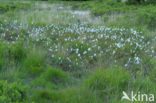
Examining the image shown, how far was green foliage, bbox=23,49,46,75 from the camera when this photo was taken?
14.5 ft

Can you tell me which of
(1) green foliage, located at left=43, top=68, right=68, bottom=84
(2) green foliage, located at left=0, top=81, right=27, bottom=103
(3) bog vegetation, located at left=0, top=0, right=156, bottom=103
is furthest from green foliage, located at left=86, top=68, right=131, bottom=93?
(2) green foliage, located at left=0, top=81, right=27, bottom=103

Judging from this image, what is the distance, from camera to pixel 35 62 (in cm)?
460

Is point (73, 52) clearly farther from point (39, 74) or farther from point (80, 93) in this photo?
point (80, 93)

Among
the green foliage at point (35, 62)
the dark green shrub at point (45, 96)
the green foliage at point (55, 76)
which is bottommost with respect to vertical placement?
the dark green shrub at point (45, 96)

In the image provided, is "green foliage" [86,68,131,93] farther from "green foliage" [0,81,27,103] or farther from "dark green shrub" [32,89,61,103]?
"green foliage" [0,81,27,103]

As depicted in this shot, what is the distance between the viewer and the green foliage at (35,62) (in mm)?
4426

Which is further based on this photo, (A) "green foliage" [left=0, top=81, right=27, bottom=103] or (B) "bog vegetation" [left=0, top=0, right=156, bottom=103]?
(B) "bog vegetation" [left=0, top=0, right=156, bottom=103]

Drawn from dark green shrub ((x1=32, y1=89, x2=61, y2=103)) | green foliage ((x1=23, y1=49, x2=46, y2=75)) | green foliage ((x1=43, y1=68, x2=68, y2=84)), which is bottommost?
dark green shrub ((x1=32, y1=89, x2=61, y2=103))

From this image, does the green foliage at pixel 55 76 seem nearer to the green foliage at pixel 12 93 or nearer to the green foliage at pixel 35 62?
the green foliage at pixel 35 62

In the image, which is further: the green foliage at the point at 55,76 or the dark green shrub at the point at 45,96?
the green foliage at the point at 55,76

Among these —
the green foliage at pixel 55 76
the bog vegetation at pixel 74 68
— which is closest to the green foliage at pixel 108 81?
the bog vegetation at pixel 74 68

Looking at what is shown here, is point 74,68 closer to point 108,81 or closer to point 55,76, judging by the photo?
point 55,76

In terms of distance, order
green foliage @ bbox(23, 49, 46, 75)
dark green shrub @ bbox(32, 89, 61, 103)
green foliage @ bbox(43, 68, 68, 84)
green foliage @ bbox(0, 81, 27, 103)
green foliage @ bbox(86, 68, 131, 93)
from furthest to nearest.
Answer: green foliage @ bbox(23, 49, 46, 75) → green foliage @ bbox(43, 68, 68, 84) → green foliage @ bbox(86, 68, 131, 93) → dark green shrub @ bbox(32, 89, 61, 103) → green foliage @ bbox(0, 81, 27, 103)

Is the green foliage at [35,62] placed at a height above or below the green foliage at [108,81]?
above
